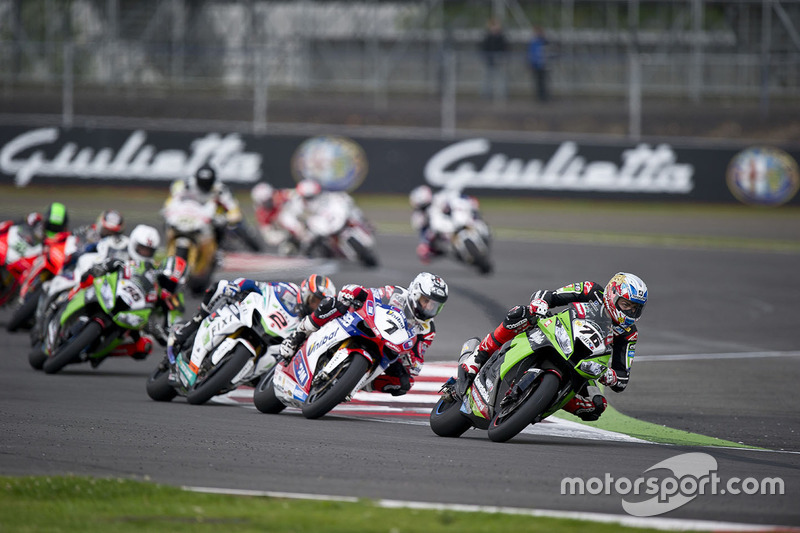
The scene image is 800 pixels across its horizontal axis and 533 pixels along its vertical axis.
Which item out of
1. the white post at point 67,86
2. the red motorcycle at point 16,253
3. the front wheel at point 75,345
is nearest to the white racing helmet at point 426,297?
the front wheel at point 75,345

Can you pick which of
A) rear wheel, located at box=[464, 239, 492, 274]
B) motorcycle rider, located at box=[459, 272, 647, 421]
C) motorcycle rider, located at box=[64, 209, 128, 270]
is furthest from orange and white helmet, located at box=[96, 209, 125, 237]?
rear wheel, located at box=[464, 239, 492, 274]

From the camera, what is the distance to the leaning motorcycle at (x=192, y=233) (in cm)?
1647

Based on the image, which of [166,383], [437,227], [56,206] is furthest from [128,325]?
[437,227]

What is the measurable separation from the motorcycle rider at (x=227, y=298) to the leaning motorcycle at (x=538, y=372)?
1553 millimetres

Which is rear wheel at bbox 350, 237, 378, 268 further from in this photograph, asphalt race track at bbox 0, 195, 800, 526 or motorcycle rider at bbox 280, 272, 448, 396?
motorcycle rider at bbox 280, 272, 448, 396

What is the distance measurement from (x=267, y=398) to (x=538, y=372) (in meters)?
2.44

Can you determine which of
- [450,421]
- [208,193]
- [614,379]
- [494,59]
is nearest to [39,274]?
[208,193]

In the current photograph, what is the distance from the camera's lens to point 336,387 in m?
8.92

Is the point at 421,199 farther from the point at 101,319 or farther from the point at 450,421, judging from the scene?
the point at 450,421

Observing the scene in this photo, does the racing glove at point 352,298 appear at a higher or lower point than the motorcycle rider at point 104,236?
higher

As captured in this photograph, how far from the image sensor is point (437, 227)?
20.9 m

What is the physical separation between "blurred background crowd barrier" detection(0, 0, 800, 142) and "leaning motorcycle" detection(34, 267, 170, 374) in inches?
720

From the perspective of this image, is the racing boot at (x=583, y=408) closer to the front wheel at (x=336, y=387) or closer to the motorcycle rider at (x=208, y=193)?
the front wheel at (x=336, y=387)

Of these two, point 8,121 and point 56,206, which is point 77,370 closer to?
point 56,206
